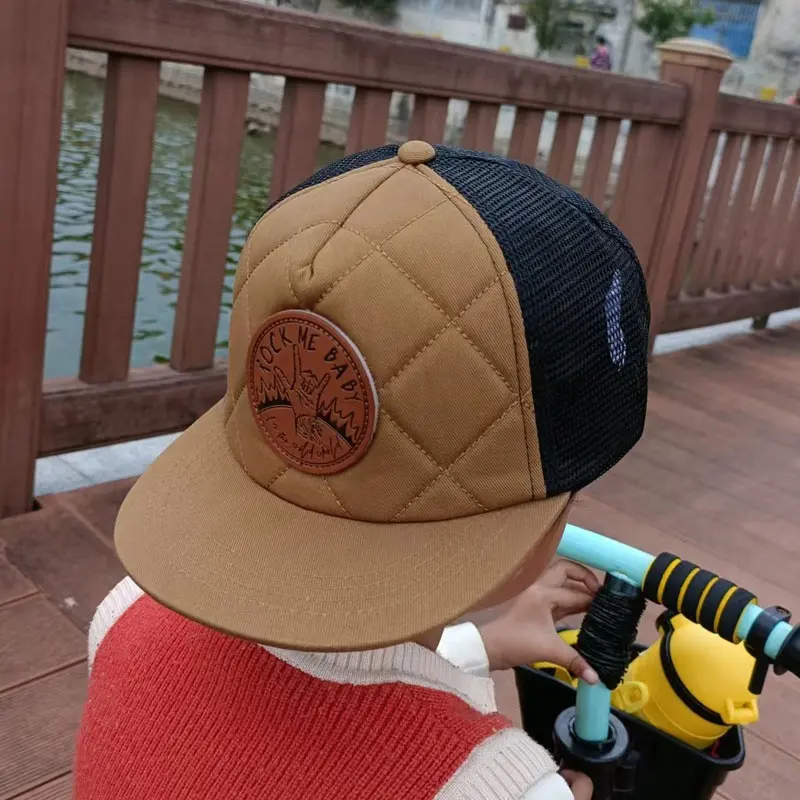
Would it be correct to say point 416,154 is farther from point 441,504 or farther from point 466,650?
point 466,650

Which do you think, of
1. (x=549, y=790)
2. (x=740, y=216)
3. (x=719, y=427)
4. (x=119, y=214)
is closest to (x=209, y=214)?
(x=119, y=214)

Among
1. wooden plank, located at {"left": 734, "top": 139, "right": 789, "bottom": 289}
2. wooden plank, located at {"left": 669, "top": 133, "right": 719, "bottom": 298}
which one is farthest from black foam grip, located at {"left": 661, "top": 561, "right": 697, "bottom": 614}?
wooden plank, located at {"left": 734, "top": 139, "right": 789, "bottom": 289}

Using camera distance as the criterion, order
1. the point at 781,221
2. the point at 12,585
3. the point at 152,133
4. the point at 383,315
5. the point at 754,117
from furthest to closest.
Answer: the point at 781,221 < the point at 754,117 < the point at 152,133 < the point at 12,585 < the point at 383,315

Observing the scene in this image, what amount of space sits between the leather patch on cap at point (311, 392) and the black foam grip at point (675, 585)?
0.44 m

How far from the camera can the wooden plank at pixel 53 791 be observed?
146cm

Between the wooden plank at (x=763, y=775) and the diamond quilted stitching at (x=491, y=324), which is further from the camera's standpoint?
the wooden plank at (x=763, y=775)

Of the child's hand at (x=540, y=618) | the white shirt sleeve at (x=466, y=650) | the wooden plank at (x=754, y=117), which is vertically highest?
the wooden plank at (x=754, y=117)

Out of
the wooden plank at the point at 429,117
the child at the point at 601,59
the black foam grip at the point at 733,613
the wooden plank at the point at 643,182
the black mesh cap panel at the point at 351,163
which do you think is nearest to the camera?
the black mesh cap panel at the point at 351,163

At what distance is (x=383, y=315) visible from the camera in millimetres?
761

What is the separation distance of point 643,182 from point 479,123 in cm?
101

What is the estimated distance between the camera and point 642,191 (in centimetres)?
365

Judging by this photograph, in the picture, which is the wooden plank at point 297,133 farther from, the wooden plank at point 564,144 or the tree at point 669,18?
the tree at point 669,18

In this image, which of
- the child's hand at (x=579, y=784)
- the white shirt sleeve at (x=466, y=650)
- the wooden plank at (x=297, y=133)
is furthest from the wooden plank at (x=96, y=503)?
the child's hand at (x=579, y=784)

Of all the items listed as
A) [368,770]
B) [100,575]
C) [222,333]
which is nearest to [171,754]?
[368,770]
